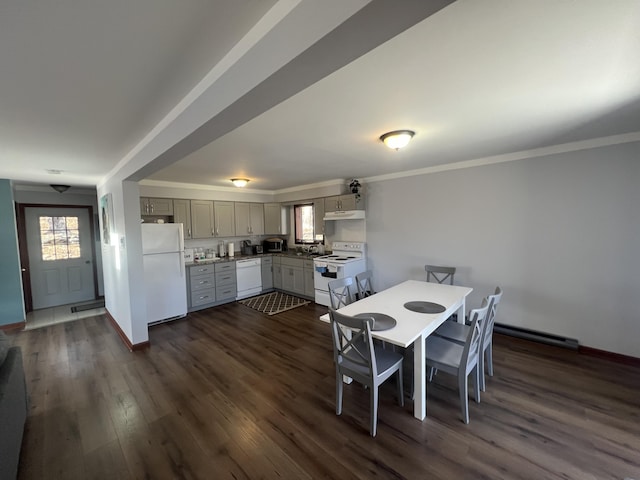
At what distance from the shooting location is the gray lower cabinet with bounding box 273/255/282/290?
224 inches

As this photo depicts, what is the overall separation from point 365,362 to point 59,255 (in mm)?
6387

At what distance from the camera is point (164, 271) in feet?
13.6

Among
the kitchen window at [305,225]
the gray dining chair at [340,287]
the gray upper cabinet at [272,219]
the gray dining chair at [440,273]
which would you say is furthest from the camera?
the gray upper cabinet at [272,219]

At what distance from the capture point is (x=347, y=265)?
454 centimetres

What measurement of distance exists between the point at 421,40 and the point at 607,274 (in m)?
3.38

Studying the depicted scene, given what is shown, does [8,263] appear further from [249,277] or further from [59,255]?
[249,277]

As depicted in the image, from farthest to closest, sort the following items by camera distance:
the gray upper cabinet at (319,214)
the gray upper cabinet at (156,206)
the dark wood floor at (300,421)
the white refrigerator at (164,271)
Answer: the gray upper cabinet at (319,214)
the gray upper cabinet at (156,206)
the white refrigerator at (164,271)
the dark wood floor at (300,421)

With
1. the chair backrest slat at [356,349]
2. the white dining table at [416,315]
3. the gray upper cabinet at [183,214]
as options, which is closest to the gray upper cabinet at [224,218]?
the gray upper cabinet at [183,214]

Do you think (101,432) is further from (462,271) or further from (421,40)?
(462,271)

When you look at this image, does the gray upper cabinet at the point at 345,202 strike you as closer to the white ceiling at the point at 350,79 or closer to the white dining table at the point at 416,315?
the white ceiling at the point at 350,79

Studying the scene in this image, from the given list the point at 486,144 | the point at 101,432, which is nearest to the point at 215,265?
the point at 101,432

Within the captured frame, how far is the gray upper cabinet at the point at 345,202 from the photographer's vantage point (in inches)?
186

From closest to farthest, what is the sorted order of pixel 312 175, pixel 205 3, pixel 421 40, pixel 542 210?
pixel 205 3
pixel 421 40
pixel 542 210
pixel 312 175

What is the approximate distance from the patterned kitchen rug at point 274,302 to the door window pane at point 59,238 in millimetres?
3624
